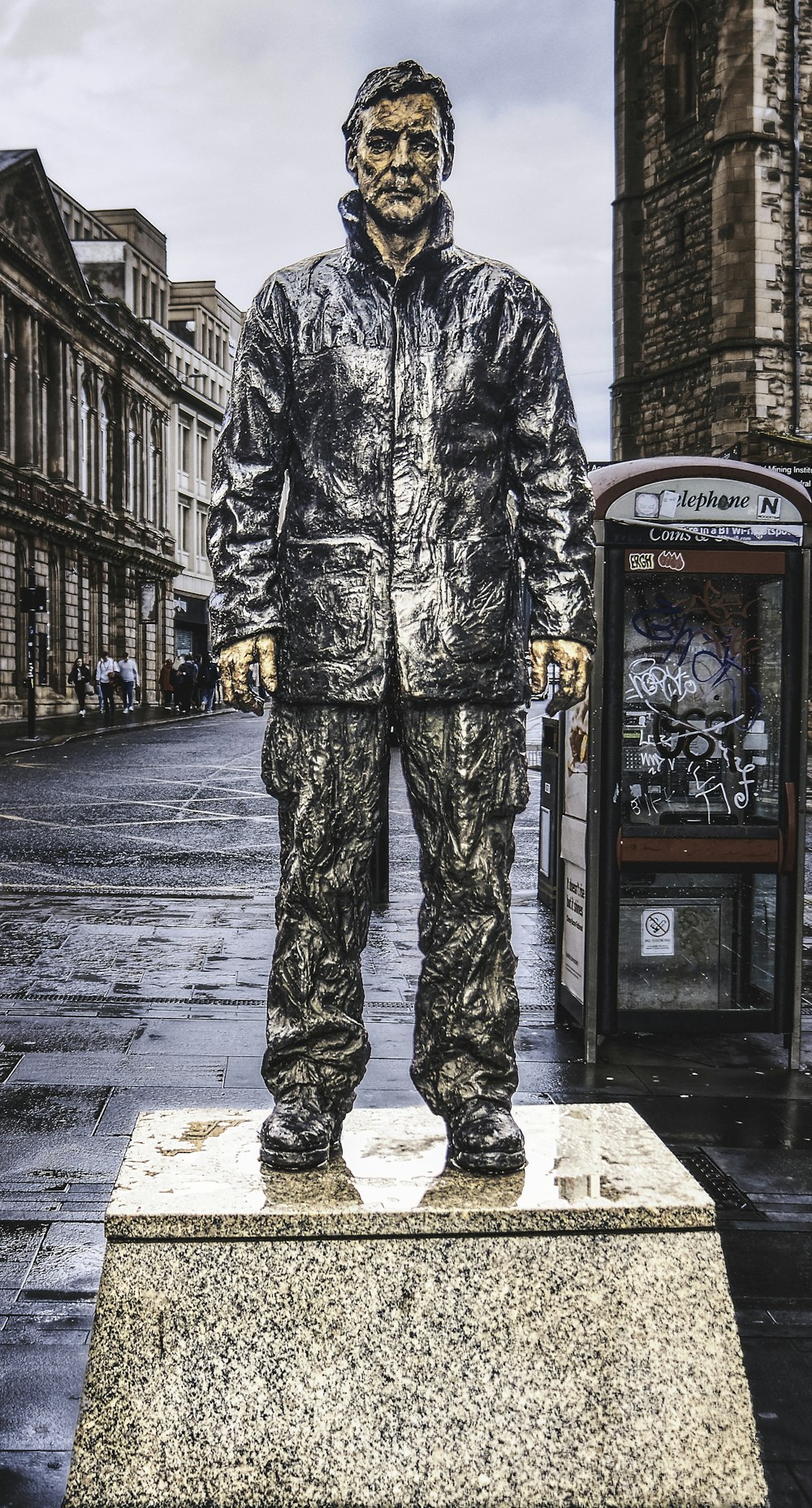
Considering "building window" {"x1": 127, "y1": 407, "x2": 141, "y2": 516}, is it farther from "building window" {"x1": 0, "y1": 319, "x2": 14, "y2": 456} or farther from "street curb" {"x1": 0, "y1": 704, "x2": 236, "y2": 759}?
"street curb" {"x1": 0, "y1": 704, "x2": 236, "y2": 759}

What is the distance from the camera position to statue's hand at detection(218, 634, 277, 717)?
2758mm

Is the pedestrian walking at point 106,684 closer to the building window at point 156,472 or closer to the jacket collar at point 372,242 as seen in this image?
the building window at point 156,472

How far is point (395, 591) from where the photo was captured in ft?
8.98

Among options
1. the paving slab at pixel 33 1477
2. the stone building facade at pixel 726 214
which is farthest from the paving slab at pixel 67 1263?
the stone building facade at pixel 726 214

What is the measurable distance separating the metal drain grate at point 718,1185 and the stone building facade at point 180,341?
168 ft

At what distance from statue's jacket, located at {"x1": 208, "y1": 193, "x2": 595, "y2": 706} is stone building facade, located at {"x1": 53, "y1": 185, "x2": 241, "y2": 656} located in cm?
5152

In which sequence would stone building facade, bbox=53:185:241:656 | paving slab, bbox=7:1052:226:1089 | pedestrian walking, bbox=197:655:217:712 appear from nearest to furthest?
paving slab, bbox=7:1052:226:1089 → pedestrian walking, bbox=197:655:217:712 → stone building facade, bbox=53:185:241:656

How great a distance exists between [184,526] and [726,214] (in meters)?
44.7

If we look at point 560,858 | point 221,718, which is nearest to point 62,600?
point 221,718

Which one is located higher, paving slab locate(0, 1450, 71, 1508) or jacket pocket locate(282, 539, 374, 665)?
jacket pocket locate(282, 539, 374, 665)

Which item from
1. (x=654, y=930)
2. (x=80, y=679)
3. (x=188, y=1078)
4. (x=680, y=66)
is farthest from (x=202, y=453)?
(x=188, y=1078)

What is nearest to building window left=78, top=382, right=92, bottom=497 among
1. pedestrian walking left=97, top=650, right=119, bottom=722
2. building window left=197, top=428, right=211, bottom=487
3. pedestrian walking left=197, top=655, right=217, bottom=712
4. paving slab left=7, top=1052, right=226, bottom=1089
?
pedestrian walking left=197, top=655, right=217, bottom=712

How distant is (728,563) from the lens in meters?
5.45

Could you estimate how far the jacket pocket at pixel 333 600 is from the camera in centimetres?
272
